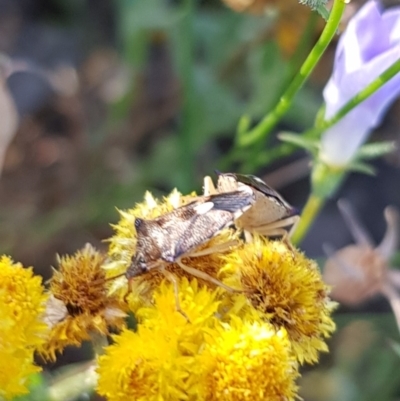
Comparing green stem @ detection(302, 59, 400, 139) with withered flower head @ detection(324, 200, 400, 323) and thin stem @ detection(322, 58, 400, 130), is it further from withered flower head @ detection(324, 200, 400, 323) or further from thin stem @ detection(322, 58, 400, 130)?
withered flower head @ detection(324, 200, 400, 323)

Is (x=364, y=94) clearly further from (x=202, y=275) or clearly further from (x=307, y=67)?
(x=202, y=275)

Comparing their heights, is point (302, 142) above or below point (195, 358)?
above

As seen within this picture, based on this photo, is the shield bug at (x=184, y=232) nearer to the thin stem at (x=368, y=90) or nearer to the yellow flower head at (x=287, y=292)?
the yellow flower head at (x=287, y=292)

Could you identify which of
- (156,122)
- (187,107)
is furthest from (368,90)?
(156,122)

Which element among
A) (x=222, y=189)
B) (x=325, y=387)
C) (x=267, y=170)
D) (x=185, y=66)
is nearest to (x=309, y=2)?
(x=222, y=189)

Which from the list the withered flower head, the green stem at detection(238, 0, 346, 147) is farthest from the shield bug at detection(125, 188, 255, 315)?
the withered flower head

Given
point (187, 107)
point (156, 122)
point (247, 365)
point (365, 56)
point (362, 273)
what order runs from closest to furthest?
1. point (247, 365)
2. point (365, 56)
3. point (362, 273)
4. point (187, 107)
5. point (156, 122)
